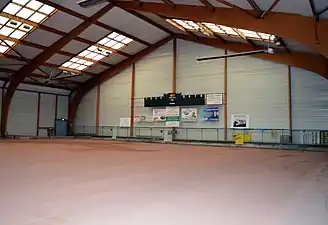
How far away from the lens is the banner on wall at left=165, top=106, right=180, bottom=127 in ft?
79.7

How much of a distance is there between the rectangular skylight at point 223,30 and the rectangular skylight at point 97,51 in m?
4.81

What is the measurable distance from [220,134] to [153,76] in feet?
24.2

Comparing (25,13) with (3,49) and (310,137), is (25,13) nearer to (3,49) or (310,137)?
(3,49)

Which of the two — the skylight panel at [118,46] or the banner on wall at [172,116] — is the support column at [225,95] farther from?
the skylight panel at [118,46]

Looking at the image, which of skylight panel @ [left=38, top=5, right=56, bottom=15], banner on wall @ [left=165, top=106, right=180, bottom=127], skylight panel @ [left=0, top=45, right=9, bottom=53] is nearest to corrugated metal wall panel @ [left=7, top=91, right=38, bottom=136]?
skylight panel @ [left=0, top=45, right=9, bottom=53]

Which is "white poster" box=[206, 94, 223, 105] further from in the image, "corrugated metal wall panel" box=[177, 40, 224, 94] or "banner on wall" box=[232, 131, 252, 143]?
"banner on wall" box=[232, 131, 252, 143]

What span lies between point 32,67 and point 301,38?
18.4 m

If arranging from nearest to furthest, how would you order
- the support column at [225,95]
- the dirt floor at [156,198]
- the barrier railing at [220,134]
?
the dirt floor at [156,198] < the barrier railing at [220,134] < the support column at [225,95]

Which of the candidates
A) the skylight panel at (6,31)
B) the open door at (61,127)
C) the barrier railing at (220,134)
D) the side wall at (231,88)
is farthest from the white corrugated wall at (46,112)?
the skylight panel at (6,31)

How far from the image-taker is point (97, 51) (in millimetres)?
24156

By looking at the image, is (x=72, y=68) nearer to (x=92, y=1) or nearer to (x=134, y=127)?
(x=134, y=127)

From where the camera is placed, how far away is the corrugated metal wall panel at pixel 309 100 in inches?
754

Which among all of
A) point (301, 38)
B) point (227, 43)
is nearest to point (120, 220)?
point (301, 38)

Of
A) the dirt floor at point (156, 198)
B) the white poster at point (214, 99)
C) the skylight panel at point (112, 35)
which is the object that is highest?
the skylight panel at point (112, 35)
